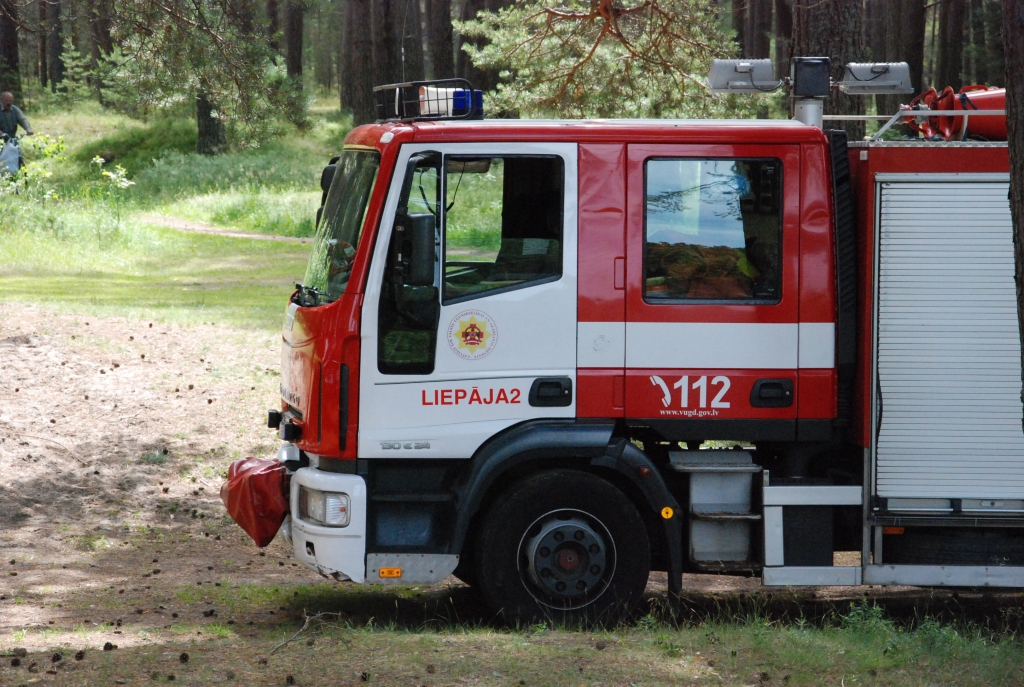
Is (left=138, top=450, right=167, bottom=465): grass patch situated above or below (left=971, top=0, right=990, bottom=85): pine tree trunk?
below

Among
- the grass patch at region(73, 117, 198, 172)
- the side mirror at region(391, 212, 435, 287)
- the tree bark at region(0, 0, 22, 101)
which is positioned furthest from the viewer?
the grass patch at region(73, 117, 198, 172)

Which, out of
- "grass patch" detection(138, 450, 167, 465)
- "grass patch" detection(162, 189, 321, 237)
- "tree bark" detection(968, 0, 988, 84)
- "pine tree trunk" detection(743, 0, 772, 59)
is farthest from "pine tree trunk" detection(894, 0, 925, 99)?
"grass patch" detection(138, 450, 167, 465)

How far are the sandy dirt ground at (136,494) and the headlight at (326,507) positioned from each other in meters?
0.78

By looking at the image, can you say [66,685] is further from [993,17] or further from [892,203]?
[993,17]

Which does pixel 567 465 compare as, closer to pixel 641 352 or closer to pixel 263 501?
pixel 641 352

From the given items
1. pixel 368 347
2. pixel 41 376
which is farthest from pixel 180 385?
pixel 368 347

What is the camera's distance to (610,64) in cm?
1197

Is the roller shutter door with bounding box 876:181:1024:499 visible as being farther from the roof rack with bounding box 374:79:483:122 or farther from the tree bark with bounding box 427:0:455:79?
the tree bark with bounding box 427:0:455:79

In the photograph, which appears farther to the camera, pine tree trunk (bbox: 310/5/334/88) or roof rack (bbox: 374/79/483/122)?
pine tree trunk (bbox: 310/5/334/88)

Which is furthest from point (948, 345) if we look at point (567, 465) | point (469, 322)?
point (469, 322)

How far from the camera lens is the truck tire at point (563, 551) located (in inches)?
235

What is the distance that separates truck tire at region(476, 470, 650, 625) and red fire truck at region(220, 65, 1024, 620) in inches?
0.5

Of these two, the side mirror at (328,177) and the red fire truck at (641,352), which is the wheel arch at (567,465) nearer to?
the red fire truck at (641,352)

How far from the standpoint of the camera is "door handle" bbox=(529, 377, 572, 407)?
5.92 m
